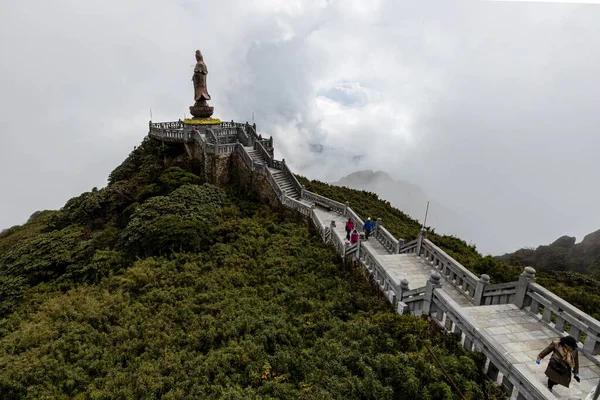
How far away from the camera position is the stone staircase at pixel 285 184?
2080 centimetres

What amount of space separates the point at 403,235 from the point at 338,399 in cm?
1333

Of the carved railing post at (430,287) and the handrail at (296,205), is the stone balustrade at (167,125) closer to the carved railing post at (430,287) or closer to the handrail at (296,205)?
the handrail at (296,205)

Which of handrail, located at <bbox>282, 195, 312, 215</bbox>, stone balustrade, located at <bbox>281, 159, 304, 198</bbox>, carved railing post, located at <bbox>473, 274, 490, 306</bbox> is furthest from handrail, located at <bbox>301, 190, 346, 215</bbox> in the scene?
carved railing post, located at <bbox>473, 274, 490, 306</bbox>

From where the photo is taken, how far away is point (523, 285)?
8.41m

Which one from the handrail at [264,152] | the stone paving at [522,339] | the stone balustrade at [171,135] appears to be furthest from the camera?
the stone balustrade at [171,135]

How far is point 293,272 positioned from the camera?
43.1 ft

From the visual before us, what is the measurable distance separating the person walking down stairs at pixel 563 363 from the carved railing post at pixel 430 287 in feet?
8.97

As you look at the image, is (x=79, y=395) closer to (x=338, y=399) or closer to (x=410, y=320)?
(x=338, y=399)

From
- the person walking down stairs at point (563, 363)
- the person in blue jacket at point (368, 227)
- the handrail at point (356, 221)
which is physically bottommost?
the person walking down stairs at point (563, 363)

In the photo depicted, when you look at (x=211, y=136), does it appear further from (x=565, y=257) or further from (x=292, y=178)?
(x=565, y=257)

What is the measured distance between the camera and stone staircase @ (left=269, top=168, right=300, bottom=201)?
20797 millimetres

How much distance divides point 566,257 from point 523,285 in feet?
112

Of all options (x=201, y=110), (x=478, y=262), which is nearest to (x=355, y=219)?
(x=478, y=262)

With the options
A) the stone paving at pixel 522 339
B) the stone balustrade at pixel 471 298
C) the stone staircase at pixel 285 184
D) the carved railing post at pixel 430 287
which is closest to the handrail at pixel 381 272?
the stone balustrade at pixel 471 298
